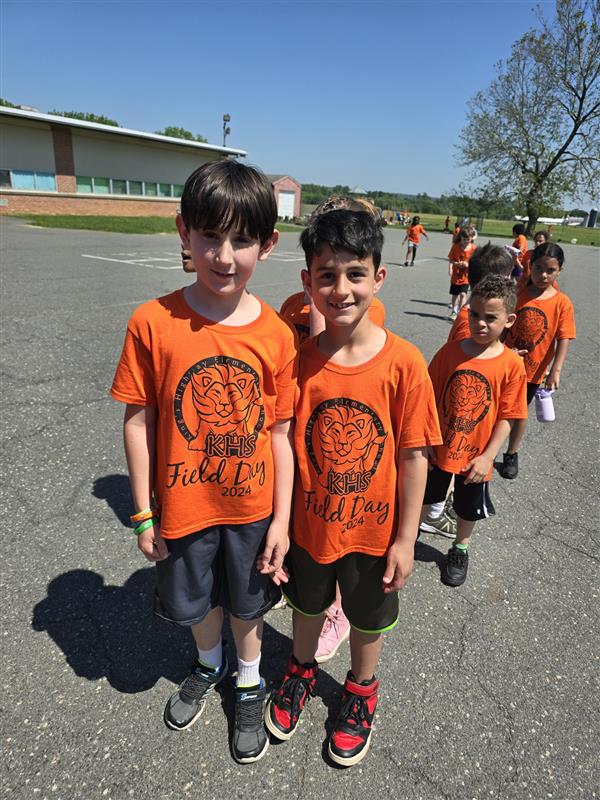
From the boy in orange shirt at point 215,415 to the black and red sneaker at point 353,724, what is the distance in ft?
0.96

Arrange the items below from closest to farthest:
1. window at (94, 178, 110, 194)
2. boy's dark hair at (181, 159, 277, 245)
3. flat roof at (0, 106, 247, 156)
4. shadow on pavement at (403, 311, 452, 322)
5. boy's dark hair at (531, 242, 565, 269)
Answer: boy's dark hair at (181, 159, 277, 245), boy's dark hair at (531, 242, 565, 269), shadow on pavement at (403, 311, 452, 322), flat roof at (0, 106, 247, 156), window at (94, 178, 110, 194)

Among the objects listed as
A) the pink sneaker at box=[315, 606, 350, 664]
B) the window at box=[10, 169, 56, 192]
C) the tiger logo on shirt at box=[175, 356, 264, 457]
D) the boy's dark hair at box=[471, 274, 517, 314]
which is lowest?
the pink sneaker at box=[315, 606, 350, 664]

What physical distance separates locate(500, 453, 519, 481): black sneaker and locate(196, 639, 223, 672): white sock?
276 centimetres

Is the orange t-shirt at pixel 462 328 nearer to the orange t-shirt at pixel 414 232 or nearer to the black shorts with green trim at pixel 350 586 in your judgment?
the black shorts with green trim at pixel 350 586

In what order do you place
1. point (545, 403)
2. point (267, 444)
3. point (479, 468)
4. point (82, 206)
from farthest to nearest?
point (82, 206) < point (545, 403) < point (479, 468) < point (267, 444)

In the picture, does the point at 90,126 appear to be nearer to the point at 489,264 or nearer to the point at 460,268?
the point at 460,268

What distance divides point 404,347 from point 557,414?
439 centimetres

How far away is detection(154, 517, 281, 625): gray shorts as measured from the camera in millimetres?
1654

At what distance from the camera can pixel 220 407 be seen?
1520 mm

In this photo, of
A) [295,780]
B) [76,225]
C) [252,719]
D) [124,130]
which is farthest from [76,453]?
[124,130]

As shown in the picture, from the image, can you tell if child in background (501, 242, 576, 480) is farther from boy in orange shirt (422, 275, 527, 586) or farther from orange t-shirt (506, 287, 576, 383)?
boy in orange shirt (422, 275, 527, 586)

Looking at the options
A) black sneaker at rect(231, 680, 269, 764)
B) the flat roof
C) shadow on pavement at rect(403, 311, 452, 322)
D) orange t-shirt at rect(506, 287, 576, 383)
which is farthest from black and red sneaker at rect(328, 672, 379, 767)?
the flat roof

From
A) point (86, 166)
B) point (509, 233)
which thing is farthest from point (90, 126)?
point (509, 233)

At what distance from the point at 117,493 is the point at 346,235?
2515 millimetres
